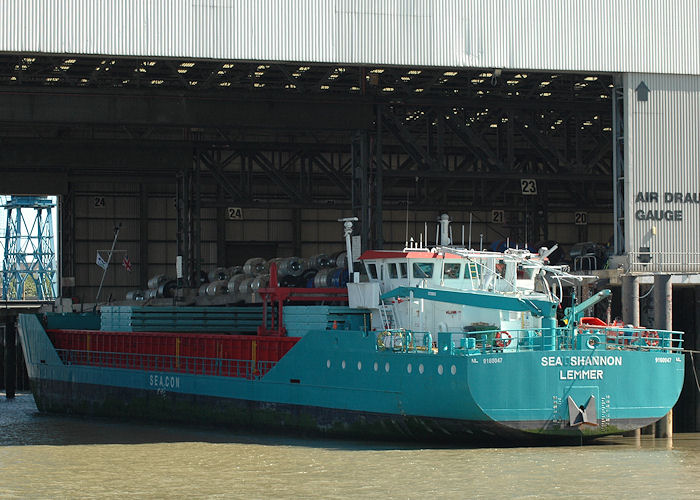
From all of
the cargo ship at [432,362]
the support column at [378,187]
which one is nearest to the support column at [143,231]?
the support column at [378,187]

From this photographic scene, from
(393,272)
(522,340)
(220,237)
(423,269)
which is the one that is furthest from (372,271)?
(220,237)

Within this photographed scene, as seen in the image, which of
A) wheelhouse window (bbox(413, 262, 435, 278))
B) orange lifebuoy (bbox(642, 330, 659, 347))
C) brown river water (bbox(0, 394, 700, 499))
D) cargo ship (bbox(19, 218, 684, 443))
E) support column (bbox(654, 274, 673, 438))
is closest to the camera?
brown river water (bbox(0, 394, 700, 499))

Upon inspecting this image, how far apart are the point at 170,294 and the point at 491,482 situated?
34.3 meters

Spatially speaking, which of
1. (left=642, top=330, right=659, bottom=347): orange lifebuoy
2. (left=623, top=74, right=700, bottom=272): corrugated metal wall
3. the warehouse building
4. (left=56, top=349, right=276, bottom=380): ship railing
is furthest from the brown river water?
the warehouse building

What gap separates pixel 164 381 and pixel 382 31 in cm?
1385

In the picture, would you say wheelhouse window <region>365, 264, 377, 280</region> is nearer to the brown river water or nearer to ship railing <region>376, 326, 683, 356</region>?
ship railing <region>376, 326, 683, 356</region>

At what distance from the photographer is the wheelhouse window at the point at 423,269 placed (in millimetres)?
32094

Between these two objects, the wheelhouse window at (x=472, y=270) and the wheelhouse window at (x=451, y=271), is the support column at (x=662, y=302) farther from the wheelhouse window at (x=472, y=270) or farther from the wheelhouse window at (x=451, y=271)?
the wheelhouse window at (x=451, y=271)

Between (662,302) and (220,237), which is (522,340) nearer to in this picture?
(662,302)

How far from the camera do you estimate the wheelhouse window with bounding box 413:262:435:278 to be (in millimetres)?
32094

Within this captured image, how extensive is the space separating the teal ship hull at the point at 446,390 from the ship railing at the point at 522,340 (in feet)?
0.23

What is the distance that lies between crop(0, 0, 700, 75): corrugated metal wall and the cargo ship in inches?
254

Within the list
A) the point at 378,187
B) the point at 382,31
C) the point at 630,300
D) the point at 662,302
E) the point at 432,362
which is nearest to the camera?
the point at 432,362

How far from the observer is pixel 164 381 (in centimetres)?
4016
